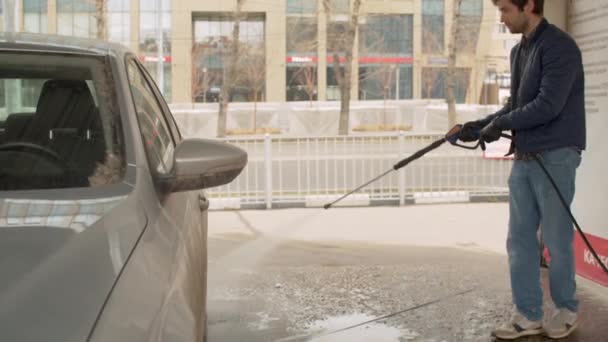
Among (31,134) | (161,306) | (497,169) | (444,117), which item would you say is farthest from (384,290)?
(444,117)

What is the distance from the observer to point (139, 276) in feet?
6.30

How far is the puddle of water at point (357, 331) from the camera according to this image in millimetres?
5012

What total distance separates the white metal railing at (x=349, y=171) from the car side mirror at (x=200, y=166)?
8657 mm

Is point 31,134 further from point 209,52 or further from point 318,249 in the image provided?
point 209,52

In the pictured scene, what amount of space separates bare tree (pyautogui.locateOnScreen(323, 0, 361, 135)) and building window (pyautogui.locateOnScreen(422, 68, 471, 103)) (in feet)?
15.9

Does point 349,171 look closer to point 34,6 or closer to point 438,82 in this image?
point 34,6

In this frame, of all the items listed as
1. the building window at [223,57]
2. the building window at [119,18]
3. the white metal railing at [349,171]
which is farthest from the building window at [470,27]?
the white metal railing at [349,171]

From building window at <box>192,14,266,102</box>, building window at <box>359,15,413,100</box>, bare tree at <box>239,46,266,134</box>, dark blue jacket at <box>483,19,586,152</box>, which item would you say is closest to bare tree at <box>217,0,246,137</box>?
bare tree at <box>239,46,266,134</box>

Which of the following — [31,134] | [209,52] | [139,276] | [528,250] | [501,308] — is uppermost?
[209,52]

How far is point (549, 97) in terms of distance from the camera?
433 cm

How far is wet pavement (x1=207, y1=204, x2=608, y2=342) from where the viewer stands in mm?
5201

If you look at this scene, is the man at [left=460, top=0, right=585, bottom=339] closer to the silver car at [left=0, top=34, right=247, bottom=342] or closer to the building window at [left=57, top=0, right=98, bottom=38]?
the silver car at [left=0, top=34, right=247, bottom=342]

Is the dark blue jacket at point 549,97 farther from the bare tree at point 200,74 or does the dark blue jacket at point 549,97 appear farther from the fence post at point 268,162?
the bare tree at point 200,74

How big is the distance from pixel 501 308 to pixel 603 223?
0.87 meters
